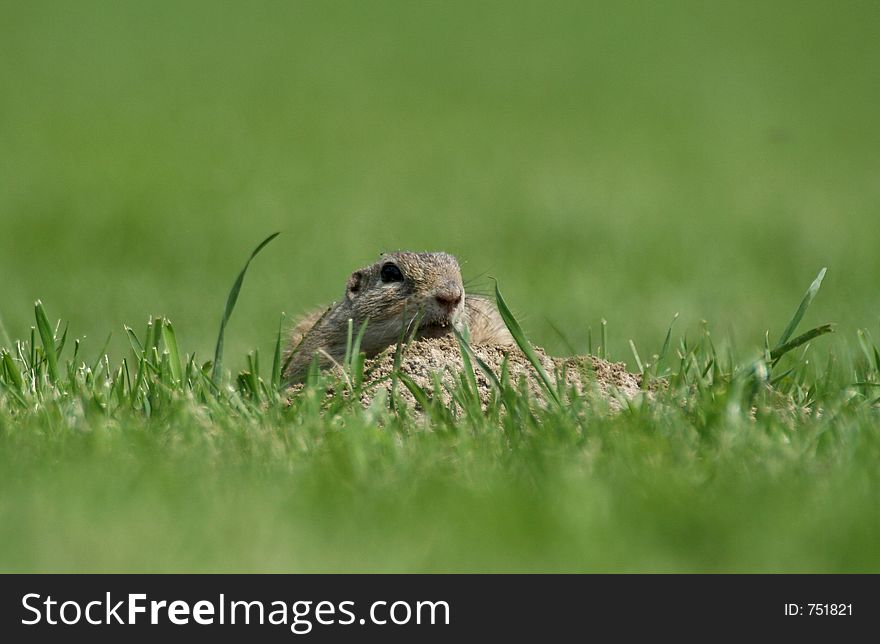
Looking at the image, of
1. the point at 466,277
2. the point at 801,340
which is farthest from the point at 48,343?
the point at 466,277

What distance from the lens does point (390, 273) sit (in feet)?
18.8

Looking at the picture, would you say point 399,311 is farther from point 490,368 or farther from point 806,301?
point 806,301

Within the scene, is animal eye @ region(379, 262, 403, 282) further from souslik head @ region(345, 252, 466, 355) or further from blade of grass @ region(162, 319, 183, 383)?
blade of grass @ region(162, 319, 183, 383)

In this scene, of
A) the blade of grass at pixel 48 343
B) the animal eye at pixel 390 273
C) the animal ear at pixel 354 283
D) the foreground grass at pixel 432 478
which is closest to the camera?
the foreground grass at pixel 432 478

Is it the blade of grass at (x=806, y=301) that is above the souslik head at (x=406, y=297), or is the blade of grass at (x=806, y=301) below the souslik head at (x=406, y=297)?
below

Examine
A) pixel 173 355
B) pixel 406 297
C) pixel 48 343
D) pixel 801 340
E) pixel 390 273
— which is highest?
pixel 390 273

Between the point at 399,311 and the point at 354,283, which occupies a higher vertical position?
the point at 354,283

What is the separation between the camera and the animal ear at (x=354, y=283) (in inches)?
231

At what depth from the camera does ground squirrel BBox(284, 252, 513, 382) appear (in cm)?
534

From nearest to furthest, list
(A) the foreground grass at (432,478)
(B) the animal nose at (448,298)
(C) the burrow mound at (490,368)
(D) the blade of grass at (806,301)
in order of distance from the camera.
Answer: (A) the foreground grass at (432,478) < (C) the burrow mound at (490,368) < (D) the blade of grass at (806,301) < (B) the animal nose at (448,298)

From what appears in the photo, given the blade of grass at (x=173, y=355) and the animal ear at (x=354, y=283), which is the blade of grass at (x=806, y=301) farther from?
the blade of grass at (x=173, y=355)

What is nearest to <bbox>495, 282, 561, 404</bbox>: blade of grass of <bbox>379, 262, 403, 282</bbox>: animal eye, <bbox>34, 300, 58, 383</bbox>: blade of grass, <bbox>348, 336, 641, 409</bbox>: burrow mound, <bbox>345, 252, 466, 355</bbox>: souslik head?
<bbox>348, 336, 641, 409</bbox>: burrow mound

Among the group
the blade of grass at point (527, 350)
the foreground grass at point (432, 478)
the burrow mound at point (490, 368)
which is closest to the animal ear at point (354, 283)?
the burrow mound at point (490, 368)

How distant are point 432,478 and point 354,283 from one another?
2.50 m
